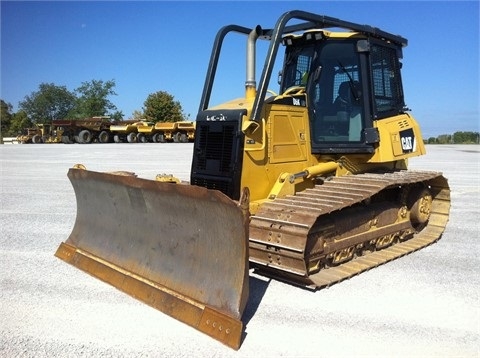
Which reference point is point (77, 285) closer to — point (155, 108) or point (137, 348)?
point (137, 348)

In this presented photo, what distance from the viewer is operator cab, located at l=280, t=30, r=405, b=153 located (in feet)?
18.4

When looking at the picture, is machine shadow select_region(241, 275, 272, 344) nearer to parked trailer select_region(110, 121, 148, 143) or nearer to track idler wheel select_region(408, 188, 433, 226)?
track idler wheel select_region(408, 188, 433, 226)

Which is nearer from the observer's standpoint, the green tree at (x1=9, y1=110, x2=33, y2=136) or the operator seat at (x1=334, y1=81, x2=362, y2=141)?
the operator seat at (x1=334, y1=81, x2=362, y2=141)

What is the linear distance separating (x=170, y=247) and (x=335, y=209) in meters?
1.66

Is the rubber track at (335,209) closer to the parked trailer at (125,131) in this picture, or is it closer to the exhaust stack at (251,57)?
the exhaust stack at (251,57)

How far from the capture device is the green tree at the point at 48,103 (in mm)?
68875

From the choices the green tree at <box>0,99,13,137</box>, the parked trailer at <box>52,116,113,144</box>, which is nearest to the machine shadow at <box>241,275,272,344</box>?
the parked trailer at <box>52,116,113,144</box>

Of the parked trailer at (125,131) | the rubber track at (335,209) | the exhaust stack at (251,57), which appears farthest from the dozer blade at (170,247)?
the parked trailer at (125,131)

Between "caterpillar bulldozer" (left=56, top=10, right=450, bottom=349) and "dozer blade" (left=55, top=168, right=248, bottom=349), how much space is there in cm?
1

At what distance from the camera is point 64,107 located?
71.3m

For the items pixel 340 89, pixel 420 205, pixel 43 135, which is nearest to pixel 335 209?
pixel 340 89

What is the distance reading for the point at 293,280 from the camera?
14.6ft

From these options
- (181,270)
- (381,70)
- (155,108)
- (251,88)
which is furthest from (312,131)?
(155,108)

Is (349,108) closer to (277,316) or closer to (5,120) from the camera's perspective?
(277,316)
